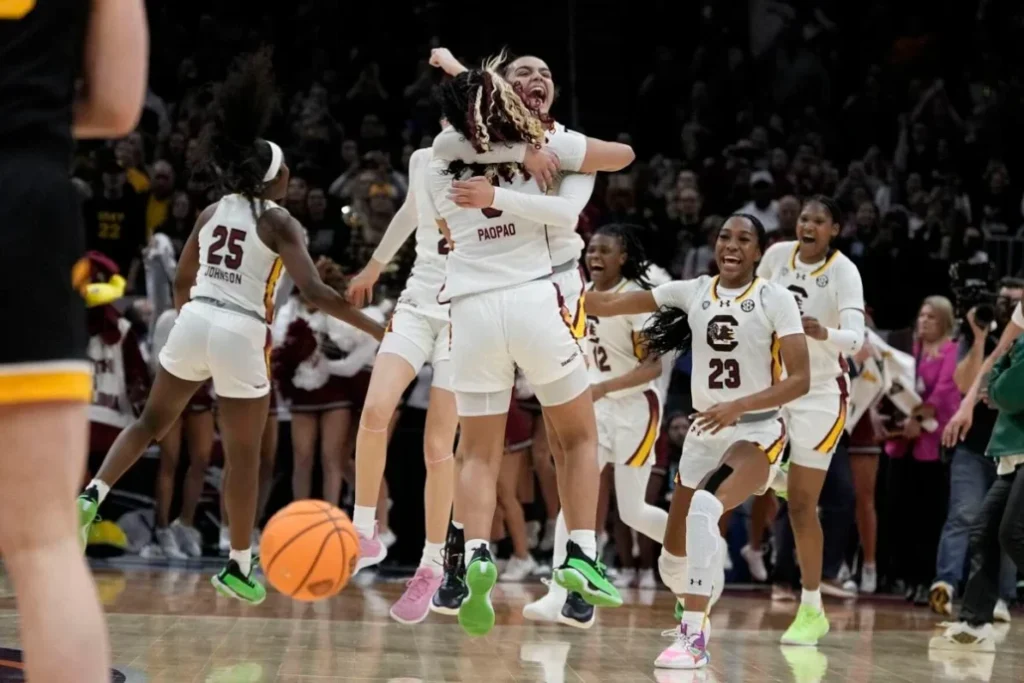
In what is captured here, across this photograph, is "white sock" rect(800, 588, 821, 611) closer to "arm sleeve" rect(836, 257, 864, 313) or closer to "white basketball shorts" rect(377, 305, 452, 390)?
"arm sleeve" rect(836, 257, 864, 313)

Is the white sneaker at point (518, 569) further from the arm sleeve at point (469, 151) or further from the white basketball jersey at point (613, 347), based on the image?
the arm sleeve at point (469, 151)

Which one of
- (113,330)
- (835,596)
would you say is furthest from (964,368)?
(113,330)

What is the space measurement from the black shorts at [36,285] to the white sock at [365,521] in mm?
4316

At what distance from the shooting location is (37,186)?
8.42 feet

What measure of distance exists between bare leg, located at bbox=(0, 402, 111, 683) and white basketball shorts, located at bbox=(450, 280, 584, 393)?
10.1 ft

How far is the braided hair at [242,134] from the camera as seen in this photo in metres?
7.07

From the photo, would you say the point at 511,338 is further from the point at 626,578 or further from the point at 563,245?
the point at 626,578

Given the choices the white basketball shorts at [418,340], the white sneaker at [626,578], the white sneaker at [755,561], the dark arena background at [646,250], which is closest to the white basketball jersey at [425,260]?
the white basketball shorts at [418,340]

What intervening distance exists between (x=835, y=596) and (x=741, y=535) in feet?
3.45

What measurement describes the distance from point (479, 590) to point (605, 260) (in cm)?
333

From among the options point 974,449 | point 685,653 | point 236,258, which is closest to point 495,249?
point 236,258

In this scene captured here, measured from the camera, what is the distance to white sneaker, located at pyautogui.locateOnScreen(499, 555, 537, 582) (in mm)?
10742

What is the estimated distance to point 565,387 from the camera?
5684mm

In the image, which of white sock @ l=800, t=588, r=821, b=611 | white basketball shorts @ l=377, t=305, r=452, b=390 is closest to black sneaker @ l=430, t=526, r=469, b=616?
white basketball shorts @ l=377, t=305, r=452, b=390
